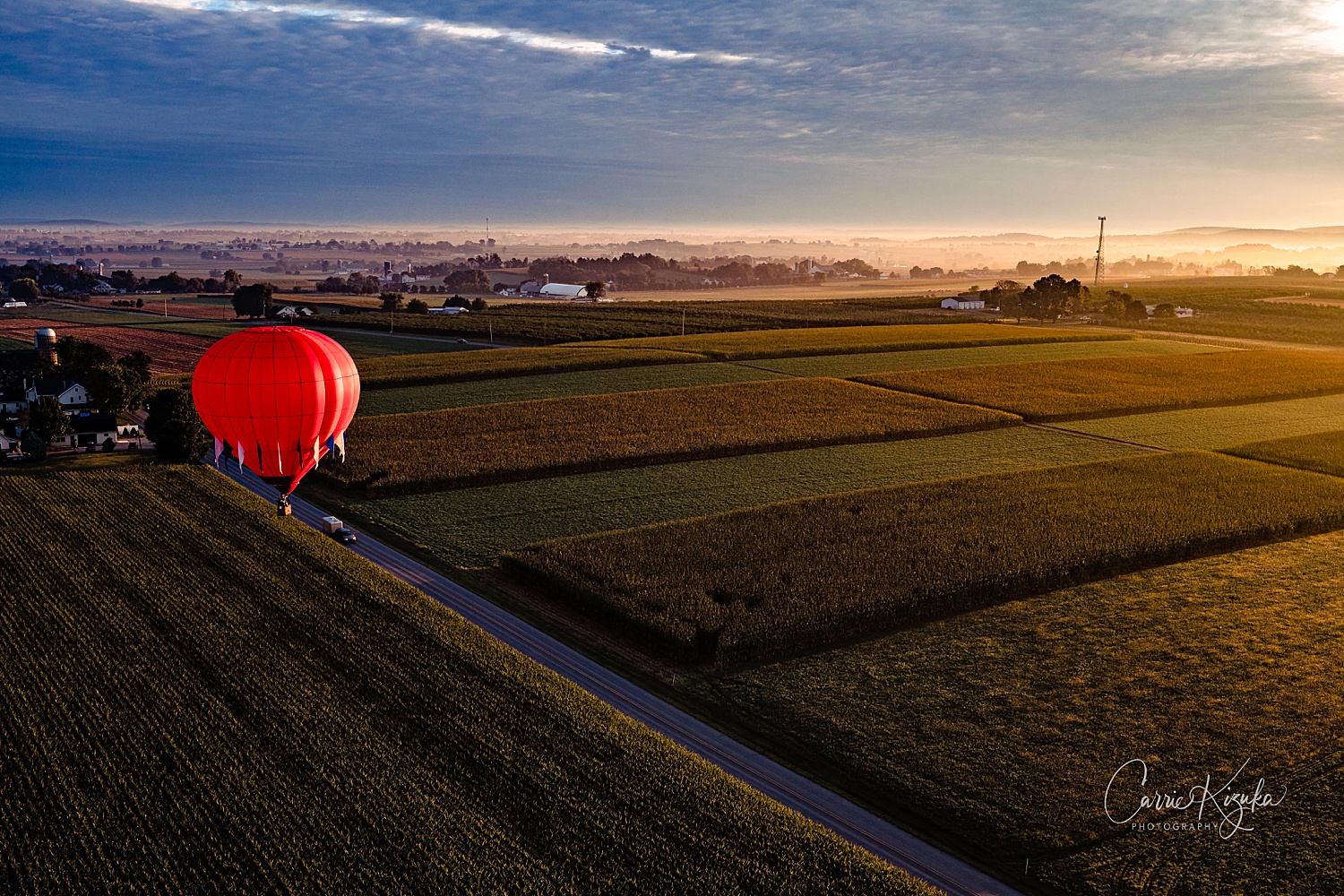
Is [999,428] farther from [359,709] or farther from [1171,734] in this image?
[359,709]

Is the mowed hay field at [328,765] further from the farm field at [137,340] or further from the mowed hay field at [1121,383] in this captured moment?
the farm field at [137,340]

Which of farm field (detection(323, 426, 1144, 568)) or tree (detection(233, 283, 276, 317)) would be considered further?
tree (detection(233, 283, 276, 317))

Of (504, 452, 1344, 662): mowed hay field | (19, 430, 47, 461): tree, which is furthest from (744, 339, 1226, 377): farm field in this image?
(19, 430, 47, 461): tree

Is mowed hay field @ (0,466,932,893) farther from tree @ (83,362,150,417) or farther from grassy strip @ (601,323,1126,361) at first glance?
grassy strip @ (601,323,1126,361)

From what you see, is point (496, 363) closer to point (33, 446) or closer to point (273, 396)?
point (33, 446)

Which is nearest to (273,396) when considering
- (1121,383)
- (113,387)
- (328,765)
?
(328,765)

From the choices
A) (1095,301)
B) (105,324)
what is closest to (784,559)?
(105,324)

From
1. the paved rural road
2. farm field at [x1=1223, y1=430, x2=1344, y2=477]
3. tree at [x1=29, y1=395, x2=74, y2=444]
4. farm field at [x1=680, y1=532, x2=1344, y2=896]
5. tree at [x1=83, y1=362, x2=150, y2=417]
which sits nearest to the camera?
the paved rural road
